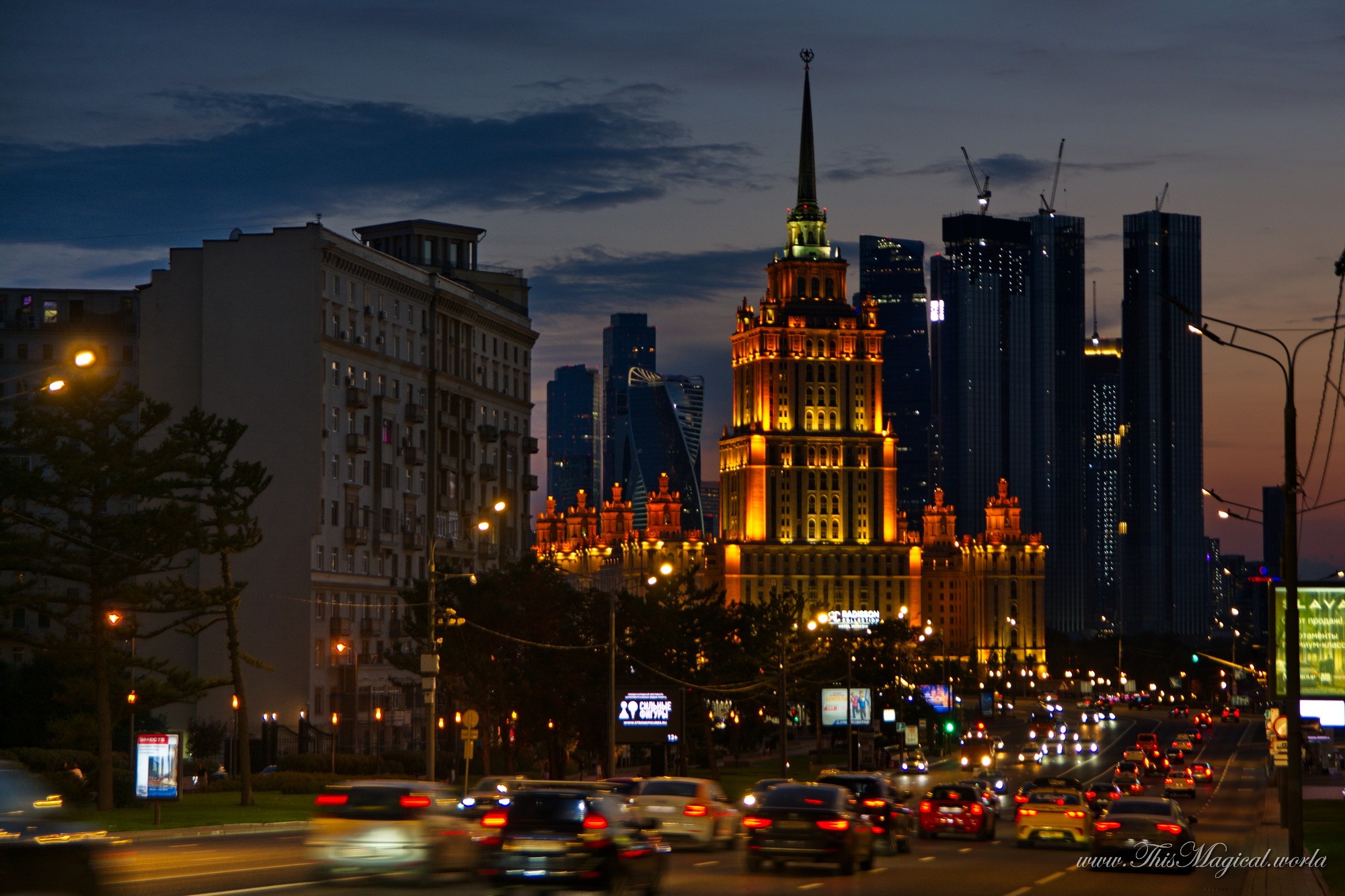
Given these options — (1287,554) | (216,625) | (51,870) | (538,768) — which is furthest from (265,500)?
(51,870)

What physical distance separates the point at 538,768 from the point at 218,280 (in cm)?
3197

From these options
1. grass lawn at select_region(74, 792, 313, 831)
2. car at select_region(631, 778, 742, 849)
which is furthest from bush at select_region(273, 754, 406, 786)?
car at select_region(631, 778, 742, 849)

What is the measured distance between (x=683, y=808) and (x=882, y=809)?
4.67 m

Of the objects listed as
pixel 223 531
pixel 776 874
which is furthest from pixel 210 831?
pixel 776 874

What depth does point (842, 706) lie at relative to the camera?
342 ft

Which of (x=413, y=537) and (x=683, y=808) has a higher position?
(x=413, y=537)

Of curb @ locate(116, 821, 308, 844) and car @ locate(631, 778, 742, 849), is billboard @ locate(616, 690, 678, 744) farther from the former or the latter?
car @ locate(631, 778, 742, 849)

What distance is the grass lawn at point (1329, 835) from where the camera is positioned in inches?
1388

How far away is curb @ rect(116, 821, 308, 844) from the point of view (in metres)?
42.8

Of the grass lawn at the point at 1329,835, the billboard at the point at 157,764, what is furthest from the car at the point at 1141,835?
the billboard at the point at 157,764

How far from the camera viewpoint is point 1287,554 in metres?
39.8

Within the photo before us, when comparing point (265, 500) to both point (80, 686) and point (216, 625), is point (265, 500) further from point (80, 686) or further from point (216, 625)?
point (80, 686)

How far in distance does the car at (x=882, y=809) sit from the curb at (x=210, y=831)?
1429cm

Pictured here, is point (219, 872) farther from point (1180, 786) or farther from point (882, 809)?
point (1180, 786)
